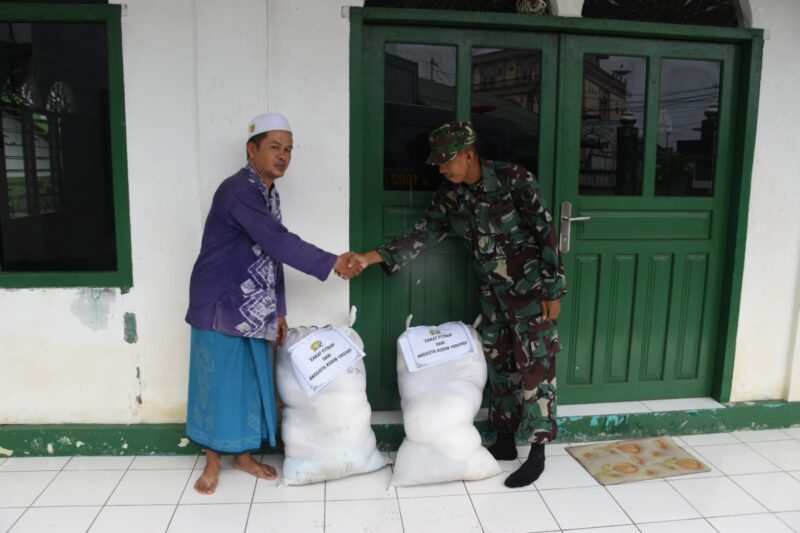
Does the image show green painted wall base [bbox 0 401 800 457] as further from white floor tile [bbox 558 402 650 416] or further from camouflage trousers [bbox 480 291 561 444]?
camouflage trousers [bbox 480 291 561 444]

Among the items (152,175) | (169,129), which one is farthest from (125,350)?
(169,129)

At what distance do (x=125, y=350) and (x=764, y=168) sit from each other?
3441 millimetres

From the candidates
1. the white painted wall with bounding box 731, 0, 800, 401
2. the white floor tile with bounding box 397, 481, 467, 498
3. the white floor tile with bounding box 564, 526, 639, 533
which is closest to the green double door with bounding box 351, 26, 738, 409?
the white painted wall with bounding box 731, 0, 800, 401

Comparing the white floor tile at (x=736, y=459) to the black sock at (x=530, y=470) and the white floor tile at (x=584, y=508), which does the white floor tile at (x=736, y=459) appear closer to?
the white floor tile at (x=584, y=508)

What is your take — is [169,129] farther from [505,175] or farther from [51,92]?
[505,175]

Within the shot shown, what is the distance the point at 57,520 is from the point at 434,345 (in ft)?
5.68

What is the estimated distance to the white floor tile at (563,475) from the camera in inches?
114

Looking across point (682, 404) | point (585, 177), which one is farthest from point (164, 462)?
point (682, 404)

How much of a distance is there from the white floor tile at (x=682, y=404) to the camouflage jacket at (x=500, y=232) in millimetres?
1092

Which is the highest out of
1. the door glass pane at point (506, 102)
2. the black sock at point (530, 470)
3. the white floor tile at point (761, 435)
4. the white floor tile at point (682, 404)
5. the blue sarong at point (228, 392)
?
the door glass pane at point (506, 102)

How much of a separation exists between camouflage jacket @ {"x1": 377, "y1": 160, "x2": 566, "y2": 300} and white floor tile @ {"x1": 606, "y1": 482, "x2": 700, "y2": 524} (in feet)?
3.04

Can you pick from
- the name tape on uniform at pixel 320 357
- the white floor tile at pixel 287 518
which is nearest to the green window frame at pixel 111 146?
the name tape on uniform at pixel 320 357

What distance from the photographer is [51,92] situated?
9.95ft

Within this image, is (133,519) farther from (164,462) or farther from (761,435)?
(761,435)
